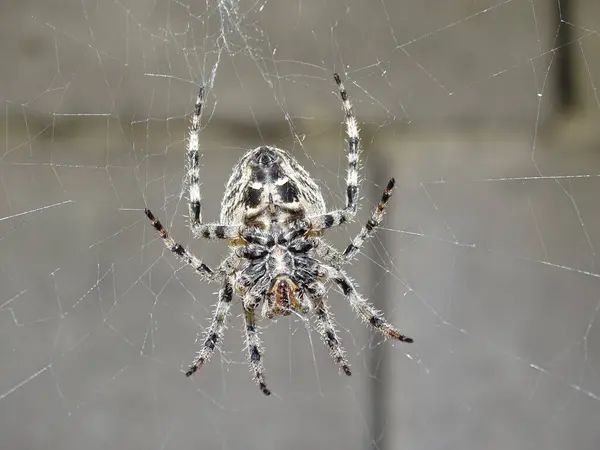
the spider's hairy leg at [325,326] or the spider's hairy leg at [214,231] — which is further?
the spider's hairy leg at [325,326]

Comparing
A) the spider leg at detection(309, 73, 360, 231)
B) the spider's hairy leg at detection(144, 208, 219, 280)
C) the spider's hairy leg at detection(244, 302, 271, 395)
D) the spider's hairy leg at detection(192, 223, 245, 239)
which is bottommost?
the spider's hairy leg at detection(244, 302, 271, 395)

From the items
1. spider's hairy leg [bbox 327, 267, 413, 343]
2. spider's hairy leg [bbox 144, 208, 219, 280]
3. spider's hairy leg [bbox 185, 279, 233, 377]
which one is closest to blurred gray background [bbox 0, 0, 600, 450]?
spider's hairy leg [bbox 327, 267, 413, 343]

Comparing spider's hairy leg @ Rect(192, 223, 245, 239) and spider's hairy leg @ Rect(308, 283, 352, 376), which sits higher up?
spider's hairy leg @ Rect(192, 223, 245, 239)

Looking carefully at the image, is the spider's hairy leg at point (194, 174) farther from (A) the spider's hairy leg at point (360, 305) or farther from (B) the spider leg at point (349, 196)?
(A) the spider's hairy leg at point (360, 305)

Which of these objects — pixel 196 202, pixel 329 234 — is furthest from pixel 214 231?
pixel 329 234

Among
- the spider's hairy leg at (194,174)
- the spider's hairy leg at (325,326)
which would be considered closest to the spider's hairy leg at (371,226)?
the spider's hairy leg at (325,326)

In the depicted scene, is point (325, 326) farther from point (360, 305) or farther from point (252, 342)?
point (252, 342)

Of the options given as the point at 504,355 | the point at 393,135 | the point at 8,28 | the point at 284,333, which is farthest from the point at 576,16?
the point at 8,28

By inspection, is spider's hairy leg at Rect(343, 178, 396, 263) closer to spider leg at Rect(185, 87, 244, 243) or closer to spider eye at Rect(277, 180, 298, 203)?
spider eye at Rect(277, 180, 298, 203)
